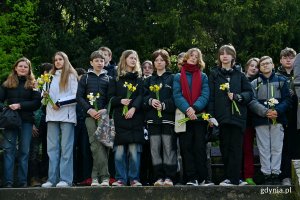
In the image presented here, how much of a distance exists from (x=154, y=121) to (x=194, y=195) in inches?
54.5

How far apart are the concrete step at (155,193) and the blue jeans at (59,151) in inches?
29.4

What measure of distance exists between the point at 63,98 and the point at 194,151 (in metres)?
2.20

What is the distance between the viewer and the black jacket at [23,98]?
9.81 m

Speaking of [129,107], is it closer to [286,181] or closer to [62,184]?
[62,184]

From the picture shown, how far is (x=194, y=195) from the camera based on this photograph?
28.5 ft

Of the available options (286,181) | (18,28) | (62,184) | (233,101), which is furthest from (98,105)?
(18,28)

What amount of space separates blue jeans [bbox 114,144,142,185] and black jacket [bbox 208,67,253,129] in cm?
129

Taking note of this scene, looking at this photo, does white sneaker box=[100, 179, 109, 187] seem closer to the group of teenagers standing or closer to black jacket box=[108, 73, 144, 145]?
the group of teenagers standing

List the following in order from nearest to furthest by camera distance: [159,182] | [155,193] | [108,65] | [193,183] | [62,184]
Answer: [155,193] < [159,182] < [193,183] < [62,184] < [108,65]

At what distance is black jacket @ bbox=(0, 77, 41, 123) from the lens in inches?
386

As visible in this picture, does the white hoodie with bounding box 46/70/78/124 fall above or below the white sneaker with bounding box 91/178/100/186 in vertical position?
above

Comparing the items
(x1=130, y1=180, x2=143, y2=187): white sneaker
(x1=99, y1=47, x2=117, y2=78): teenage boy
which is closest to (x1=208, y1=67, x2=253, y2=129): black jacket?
(x1=130, y1=180, x2=143, y2=187): white sneaker

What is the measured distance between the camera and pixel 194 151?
9.42 metres

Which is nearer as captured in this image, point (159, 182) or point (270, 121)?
point (159, 182)
